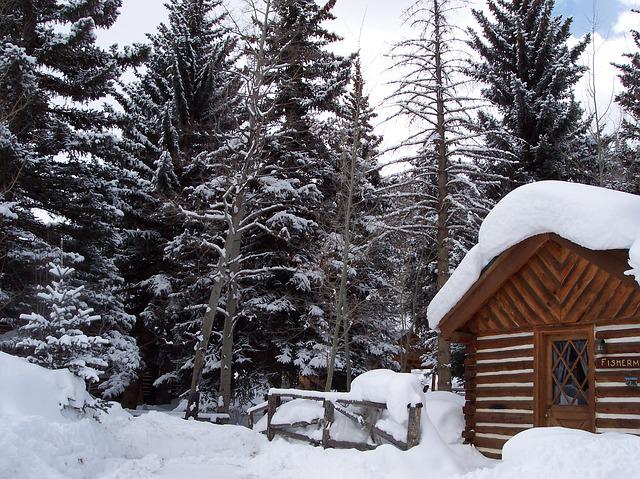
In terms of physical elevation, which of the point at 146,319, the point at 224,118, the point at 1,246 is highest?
the point at 224,118

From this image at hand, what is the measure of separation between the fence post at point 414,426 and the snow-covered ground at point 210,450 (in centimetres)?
16

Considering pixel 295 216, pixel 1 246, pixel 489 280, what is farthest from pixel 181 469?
pixel 295 216

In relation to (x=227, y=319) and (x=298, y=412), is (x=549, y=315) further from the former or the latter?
(x=227, y=319)

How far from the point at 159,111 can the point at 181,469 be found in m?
19.1

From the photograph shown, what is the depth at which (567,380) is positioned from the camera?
1058 cm

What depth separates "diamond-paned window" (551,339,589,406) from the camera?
10289 millimetres

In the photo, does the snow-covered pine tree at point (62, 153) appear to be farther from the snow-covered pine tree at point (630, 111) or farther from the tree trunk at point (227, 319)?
the snow-covered pine tree at point (630, 111)

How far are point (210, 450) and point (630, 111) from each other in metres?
22.4

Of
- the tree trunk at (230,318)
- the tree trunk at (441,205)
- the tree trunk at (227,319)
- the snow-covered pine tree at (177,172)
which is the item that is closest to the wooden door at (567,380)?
the tree trunk at (441,205)

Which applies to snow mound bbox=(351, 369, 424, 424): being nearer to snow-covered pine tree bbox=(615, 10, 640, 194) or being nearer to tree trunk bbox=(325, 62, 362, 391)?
tree trunk bbox=(325, 62, 362, 391)

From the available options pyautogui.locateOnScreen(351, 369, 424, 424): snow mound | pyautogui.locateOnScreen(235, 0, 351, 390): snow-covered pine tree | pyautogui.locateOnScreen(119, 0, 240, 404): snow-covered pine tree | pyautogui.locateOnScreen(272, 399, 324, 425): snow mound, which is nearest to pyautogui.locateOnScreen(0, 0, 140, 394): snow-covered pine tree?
→ pyautogui.locateOnScreen(119, 0, 240, 404): snow-covered pine tree

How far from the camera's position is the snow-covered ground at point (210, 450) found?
700 centimetres

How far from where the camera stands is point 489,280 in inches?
455

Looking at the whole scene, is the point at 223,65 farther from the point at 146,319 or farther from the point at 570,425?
the point at 570,425
